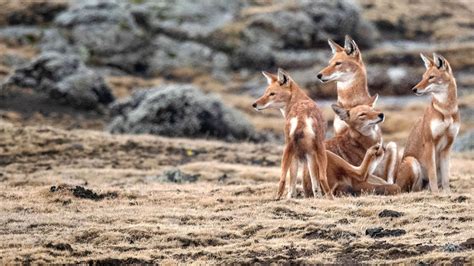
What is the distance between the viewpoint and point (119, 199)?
16953mm

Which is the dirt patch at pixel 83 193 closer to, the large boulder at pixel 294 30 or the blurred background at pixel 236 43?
the blurred background at pixel 236 43

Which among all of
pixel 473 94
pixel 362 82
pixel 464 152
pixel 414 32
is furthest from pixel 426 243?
pixel 414 32

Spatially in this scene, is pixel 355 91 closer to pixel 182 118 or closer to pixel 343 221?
pixel 343 221

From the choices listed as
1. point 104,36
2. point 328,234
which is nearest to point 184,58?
point 104,36

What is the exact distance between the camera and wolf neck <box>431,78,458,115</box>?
17156 millimetres

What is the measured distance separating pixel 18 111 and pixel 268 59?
2106cm

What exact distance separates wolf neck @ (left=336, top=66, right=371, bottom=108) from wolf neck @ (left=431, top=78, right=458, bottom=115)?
141cm

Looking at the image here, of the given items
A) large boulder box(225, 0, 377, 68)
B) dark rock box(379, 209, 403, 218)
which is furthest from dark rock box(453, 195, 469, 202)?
large boulder box(225, 0, 377, 68)

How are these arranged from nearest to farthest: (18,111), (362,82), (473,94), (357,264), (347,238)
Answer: (357,264) < (347,238) < (362,82) < (18,111) < (473,94)

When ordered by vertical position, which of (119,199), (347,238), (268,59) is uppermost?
(347,238)

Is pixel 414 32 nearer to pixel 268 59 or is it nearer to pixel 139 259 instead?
pixel 268 59

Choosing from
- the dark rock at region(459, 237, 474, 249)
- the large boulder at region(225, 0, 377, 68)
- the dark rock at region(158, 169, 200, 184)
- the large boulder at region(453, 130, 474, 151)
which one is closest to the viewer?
the dark rock at region(459, 237, 474, 249)

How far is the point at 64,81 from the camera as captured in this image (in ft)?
118

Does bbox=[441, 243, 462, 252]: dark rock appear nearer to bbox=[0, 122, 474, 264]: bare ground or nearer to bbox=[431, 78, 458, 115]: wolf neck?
bbox=[0, 122, 474, 264]: bare ground
